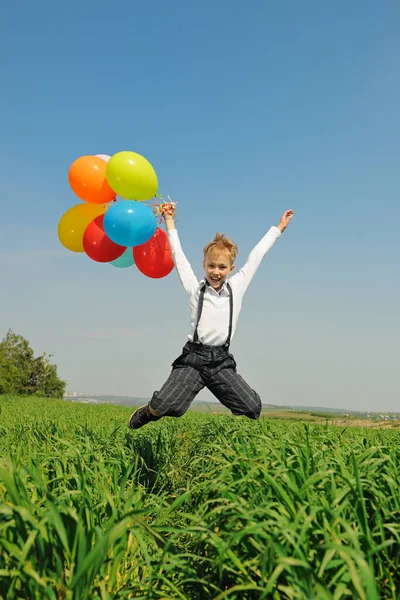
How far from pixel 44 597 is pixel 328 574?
3.73 feet

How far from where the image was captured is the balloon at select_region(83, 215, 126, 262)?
5.78 metres

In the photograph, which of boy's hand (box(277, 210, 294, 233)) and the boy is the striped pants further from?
boy's hand (box(277, 210, 294, 233))

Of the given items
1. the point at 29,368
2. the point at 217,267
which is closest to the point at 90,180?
the point at 217,267

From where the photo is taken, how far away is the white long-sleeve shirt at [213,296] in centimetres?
521

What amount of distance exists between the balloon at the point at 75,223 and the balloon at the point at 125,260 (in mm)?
428

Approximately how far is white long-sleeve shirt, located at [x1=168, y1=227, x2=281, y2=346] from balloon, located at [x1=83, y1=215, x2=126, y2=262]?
0.75 metres

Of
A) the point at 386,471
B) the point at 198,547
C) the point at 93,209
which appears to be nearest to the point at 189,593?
the point at 198,547

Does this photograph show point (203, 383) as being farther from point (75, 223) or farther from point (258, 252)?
point (75, 223)

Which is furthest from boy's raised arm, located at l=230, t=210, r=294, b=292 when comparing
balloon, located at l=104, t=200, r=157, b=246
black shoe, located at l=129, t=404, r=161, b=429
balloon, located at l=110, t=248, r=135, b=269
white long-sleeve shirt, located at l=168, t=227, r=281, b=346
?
black shoe, located at l=129, t=404, r=161, b=429

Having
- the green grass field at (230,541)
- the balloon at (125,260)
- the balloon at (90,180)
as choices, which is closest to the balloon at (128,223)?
the balloon at (90,180)

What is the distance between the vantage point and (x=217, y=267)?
5.27 metres

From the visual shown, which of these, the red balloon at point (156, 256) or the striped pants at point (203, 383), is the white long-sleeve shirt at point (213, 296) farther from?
the red balloon at point (156, 256)

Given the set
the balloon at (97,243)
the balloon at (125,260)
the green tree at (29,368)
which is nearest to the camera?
the balloon at (97,243)

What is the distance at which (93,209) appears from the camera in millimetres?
6148
